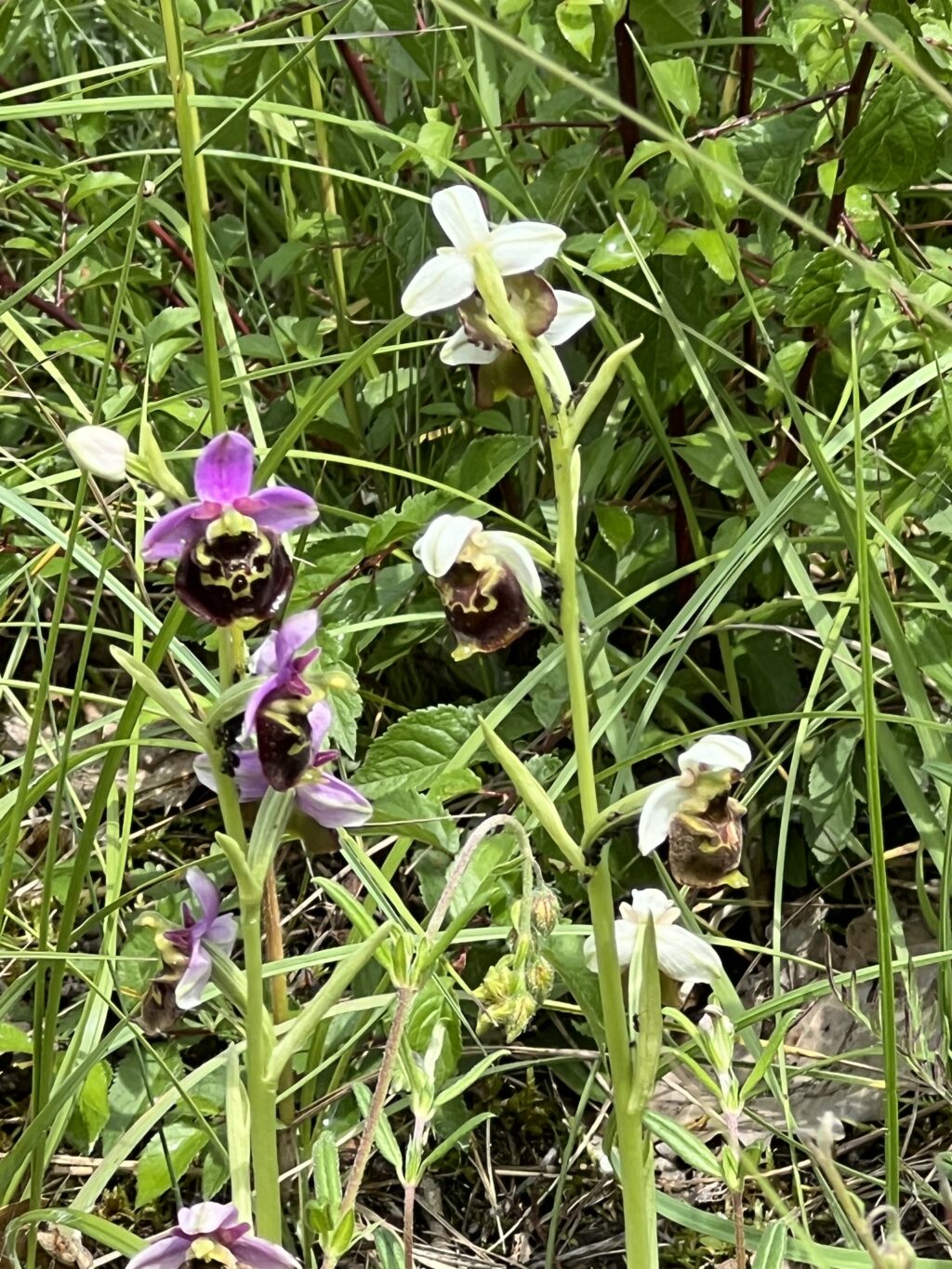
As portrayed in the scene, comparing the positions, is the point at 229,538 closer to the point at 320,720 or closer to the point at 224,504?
the point at 224,504

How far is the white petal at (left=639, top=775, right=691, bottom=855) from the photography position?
111cm

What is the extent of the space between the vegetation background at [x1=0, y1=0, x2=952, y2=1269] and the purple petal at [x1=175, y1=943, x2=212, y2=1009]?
14cm

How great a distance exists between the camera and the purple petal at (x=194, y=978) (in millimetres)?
1145

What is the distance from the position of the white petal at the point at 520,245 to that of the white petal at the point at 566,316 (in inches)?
1.5

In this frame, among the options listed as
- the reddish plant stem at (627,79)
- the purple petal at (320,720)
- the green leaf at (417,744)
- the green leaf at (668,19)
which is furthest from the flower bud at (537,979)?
the green leaf at (668,19)

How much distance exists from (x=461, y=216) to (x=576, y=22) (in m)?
0.59

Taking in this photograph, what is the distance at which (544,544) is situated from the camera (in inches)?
79.7

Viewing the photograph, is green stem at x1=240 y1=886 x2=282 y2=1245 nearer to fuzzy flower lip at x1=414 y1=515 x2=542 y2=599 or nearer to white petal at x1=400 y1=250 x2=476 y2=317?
fuzzy flower lip at x1=414 y1=515 x2=542 y2=599

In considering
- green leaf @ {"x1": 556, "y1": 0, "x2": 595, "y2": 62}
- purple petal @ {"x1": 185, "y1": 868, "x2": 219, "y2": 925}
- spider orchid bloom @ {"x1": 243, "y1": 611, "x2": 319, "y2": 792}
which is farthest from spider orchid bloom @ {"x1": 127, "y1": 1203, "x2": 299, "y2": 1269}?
green leaf @ {"x1": 556, "y1": 0, "x2": 595, "y2": 62}

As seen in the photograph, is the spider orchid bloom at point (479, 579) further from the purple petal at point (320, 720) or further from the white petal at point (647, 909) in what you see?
the white petal at point (647, 909)

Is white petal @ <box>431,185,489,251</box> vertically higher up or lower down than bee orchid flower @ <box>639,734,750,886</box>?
higher up

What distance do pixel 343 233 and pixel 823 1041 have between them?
1.41 m

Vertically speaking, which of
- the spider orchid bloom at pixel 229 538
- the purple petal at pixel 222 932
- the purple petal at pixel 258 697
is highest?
the spider orchid bloom at pixel 229 538

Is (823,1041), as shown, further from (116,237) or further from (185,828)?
(116,237)
